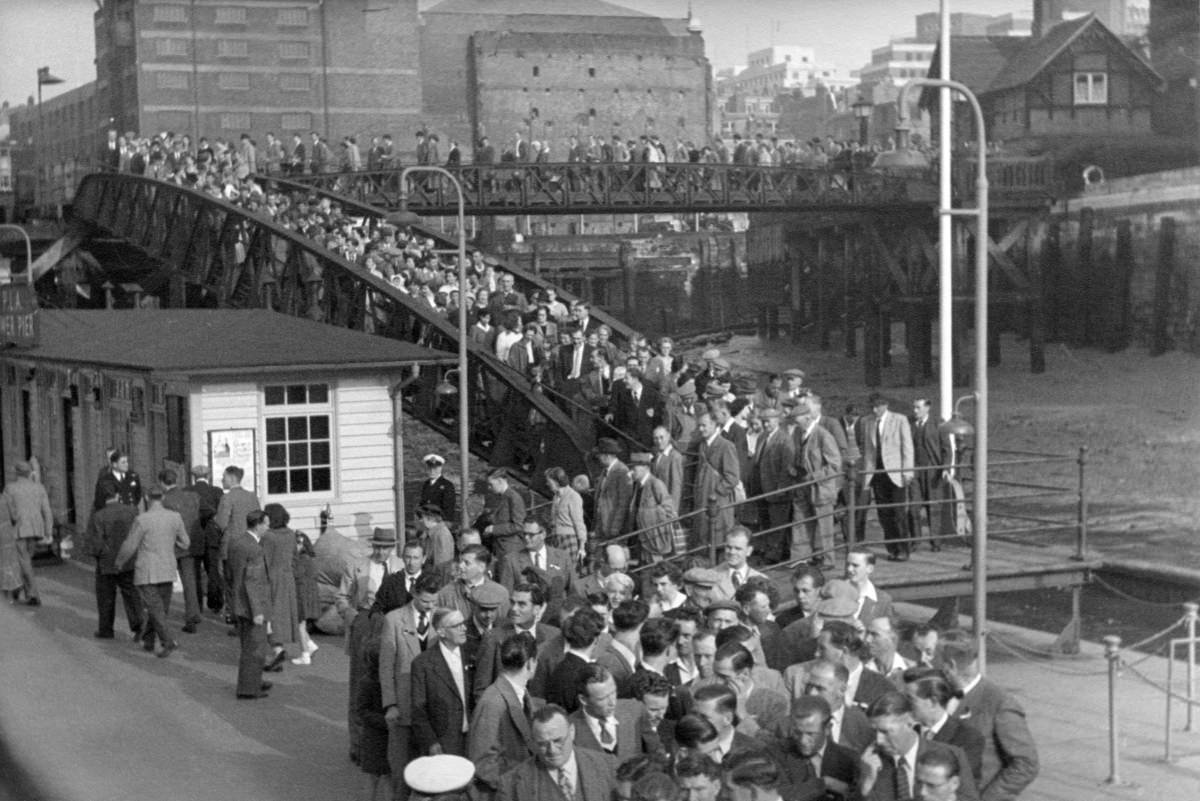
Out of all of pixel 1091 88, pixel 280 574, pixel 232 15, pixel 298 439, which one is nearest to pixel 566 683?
pixel 280 574

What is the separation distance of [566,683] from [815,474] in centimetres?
625

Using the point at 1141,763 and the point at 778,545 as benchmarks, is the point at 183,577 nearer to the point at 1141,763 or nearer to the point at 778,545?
the point at 778,545

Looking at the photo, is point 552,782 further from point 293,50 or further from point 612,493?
point 293,50

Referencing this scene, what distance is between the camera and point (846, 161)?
2569 cm

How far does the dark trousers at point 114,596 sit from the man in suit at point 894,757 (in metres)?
9.00

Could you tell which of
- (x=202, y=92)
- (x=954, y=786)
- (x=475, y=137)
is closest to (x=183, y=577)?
(x=954, y=786)

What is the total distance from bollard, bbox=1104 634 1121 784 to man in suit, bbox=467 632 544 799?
4.37 meters

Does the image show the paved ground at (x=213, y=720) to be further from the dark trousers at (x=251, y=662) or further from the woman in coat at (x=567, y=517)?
the woman in coat at (x=567, y=517)

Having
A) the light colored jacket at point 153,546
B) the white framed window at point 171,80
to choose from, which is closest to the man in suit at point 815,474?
the light colored jacket at point 153,546

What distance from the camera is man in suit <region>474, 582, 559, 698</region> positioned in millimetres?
7191

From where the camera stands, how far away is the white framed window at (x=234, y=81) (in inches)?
1317

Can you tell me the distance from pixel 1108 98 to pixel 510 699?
19.7 meters

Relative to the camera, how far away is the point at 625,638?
684 centimetres

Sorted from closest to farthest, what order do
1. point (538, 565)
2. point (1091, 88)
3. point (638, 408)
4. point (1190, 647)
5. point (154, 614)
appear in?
point (538, 565)
point (1190, 647)
point (154, 614)
point (638, 408)
point (1091, 88)
